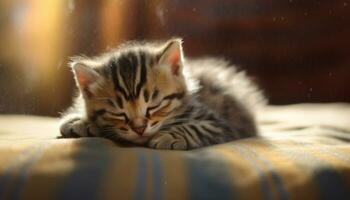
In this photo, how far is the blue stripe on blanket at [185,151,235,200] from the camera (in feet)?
3.12

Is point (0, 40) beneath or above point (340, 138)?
above

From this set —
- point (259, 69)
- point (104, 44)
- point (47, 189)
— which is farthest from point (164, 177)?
point (259, 69)

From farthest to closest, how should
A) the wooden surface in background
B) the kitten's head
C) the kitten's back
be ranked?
1. the wooden surface in background
2. the kitten's back
3. the kitten's head

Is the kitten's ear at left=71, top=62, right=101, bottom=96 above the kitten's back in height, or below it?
above

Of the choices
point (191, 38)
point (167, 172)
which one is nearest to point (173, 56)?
point (167, 172)

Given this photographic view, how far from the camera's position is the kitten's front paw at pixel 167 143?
1.27m

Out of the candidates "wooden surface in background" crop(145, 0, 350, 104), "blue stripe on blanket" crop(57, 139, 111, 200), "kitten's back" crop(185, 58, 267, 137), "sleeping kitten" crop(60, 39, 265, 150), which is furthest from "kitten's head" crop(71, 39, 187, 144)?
"wooden surface in background" crop(145, 0, 350, 104)

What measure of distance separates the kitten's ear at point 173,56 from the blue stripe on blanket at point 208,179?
19.0 inches

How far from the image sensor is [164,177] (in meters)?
0.98

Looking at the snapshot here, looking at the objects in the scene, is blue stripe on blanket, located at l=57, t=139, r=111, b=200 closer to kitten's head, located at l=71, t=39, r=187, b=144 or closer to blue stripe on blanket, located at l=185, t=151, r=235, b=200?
blue stripe on blanket, located at l=185, t=151, r=235, b=200

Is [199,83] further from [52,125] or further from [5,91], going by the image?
[5,91]

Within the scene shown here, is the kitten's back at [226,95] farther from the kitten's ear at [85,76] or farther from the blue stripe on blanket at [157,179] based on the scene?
the blue stripe on blanket at [157,179]

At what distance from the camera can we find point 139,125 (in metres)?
1.35

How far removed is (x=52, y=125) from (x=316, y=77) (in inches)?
49.0
